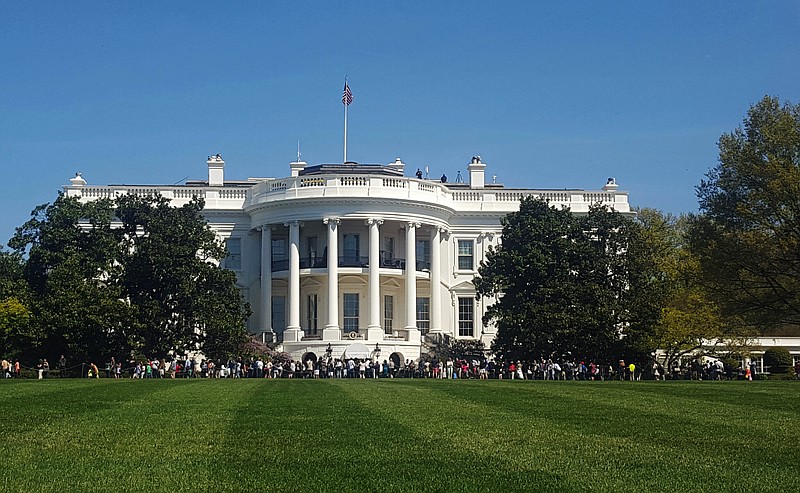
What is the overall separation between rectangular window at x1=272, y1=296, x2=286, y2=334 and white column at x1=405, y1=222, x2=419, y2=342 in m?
9.40

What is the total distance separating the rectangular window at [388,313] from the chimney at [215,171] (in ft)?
51.5

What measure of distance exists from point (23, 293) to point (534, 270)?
26963 mm

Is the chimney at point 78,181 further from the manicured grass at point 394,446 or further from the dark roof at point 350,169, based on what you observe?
the manicured grass at point 394,446

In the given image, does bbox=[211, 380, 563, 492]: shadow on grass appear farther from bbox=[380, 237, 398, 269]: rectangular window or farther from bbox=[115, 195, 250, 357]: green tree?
bbox=[380, 237, 398, 269]: rectangular window

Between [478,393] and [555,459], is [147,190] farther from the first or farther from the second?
[555,459]

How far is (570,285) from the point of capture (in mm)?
59062

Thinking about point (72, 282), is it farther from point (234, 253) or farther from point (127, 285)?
point (234, 253)

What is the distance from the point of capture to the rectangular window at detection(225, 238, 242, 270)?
76.4 meters

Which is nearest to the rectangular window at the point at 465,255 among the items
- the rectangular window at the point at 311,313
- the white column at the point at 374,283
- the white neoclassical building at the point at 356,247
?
the white neoclassical building at the point at 356,247

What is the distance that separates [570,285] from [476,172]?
23.4 meters

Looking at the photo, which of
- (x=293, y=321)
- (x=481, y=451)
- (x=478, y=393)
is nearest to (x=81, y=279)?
(x=293, y=321)

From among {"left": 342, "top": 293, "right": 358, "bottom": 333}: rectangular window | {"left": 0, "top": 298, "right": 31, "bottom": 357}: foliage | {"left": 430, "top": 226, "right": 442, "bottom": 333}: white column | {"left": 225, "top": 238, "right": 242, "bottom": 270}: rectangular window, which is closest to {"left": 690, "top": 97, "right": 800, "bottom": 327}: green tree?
{"left": 430, "top": 226, "right": 442, "bottom": 333}: white column

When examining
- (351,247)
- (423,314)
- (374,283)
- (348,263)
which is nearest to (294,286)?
(348,263)

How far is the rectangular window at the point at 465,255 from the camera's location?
77.7 m
